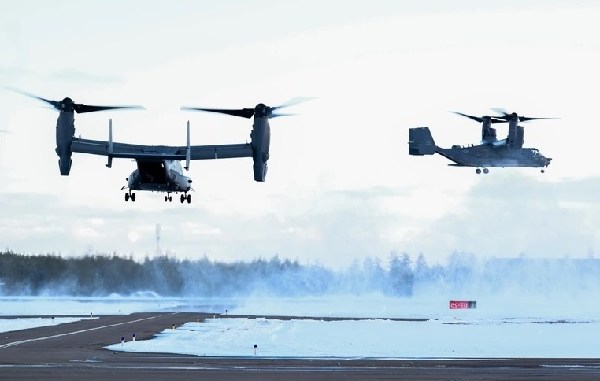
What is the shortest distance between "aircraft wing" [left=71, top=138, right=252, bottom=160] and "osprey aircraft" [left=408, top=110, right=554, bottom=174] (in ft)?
91.3

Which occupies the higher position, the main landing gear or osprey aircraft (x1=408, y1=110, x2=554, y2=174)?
osprey aircraft (x1=408, y1=110, x2=554, y2=174)

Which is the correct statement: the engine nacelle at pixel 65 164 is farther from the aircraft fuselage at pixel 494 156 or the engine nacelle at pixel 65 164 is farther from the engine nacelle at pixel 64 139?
the aircraft fuselage at pixel 494 156

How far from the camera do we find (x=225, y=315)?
113 metres

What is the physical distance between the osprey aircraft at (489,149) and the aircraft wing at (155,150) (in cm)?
2784

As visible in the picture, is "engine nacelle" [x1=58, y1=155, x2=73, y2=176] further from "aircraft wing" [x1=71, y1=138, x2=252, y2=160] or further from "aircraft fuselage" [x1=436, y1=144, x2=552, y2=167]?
"aircraft fuselage" [x1=436, y1=144, x2=552, y2=167]

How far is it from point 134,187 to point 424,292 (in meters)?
128

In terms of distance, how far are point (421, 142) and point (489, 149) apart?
606 centimetres

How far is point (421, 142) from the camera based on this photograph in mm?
96188

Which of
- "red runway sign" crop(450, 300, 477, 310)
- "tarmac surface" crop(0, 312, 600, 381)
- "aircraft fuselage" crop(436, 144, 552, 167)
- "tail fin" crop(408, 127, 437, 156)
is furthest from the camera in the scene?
"red runway sign" crop(450, 300, 477, 310)

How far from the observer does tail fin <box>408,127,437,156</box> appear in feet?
314

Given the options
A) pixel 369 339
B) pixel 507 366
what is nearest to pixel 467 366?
pixel 507 366

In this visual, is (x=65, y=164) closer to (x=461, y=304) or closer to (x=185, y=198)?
(x=185, y=198)

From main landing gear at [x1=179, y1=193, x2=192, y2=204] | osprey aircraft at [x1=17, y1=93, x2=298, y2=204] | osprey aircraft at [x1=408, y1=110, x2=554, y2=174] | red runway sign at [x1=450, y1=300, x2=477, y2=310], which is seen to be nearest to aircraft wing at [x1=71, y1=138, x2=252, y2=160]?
osprey aircraft at [x1=17, y1=93, x2=298, y2=204]

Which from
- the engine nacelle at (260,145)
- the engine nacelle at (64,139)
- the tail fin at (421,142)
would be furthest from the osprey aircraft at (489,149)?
the engine nacelle at (64,139)
